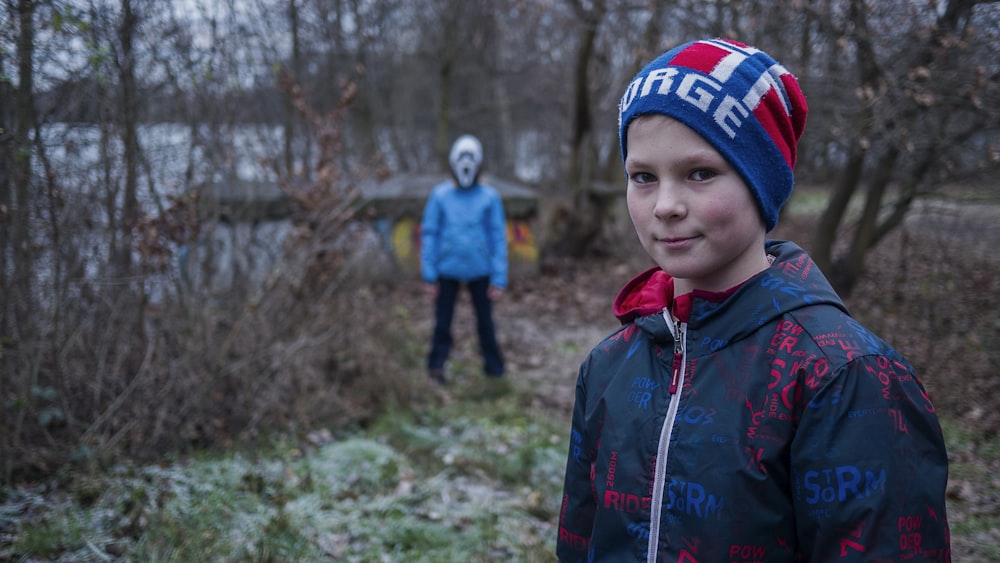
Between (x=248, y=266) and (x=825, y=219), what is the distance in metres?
5.83

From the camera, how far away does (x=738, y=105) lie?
5.40 ft

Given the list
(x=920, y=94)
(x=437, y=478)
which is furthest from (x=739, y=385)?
(x=920, y=94)

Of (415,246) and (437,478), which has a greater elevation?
(415,246)

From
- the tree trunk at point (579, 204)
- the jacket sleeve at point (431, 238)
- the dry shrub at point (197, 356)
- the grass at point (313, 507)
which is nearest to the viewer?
the grass at point (313, 507)

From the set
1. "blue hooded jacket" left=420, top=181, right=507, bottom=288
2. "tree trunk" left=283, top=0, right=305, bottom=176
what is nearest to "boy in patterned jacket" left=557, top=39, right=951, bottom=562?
"blue hooded jacket" left=420, top=181, right=507, bottom=288

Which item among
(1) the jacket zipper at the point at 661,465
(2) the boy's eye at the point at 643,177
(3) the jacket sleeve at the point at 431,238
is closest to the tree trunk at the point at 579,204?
(3) the jacket sleeve at the point at 431,238

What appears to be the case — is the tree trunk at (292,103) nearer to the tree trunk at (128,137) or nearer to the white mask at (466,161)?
the white mask at (466,161)

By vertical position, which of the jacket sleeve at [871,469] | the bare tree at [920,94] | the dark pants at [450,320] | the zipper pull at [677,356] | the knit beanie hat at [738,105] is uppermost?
the bare tree at [920,94]

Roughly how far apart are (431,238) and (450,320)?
0.78m

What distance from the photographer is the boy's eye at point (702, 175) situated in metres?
1.66

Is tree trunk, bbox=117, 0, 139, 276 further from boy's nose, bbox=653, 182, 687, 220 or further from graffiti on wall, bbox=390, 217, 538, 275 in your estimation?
graffiti on wall, bbox=390, 217, 538, 275

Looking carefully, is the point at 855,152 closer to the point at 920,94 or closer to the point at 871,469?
the point at 920,94

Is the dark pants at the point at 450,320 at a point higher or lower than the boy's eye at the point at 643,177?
lower

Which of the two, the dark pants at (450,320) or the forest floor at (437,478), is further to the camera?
the dark pants at (450,320)
